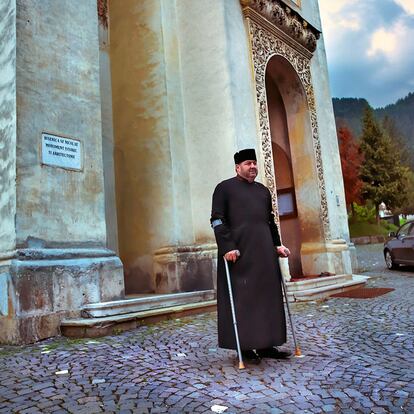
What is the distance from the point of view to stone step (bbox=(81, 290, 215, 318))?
552cm

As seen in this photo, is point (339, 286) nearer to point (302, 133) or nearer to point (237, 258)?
point (302, 133)

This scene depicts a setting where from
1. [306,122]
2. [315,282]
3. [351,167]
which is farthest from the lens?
[351,167]

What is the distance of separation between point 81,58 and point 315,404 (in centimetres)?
558

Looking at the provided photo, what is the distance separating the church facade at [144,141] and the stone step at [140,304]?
0.19 metres

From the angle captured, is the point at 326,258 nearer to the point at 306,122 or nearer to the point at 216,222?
the point at 306,122

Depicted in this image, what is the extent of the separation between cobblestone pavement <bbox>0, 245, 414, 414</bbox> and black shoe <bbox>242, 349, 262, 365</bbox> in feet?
0.31

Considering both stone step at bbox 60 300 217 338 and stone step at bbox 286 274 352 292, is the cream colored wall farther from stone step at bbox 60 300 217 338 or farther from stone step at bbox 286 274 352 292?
stone step at bbox 60 300 217 338

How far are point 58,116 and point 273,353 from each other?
4.16m

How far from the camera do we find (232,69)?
27.9ft

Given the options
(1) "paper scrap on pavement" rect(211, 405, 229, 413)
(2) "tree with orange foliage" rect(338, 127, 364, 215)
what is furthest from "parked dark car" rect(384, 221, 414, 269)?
(2) "tree with orange foliage" rect(338, 127, 364, 215)

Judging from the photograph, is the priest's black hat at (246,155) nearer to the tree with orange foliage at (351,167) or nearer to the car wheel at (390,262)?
the car wheel at (390,262)

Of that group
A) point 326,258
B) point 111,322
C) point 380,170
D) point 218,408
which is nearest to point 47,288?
point 111,322

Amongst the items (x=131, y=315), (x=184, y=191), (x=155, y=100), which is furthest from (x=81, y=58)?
(x=131, y=315)

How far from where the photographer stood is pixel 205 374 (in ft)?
11.6
